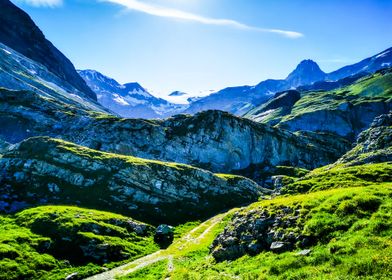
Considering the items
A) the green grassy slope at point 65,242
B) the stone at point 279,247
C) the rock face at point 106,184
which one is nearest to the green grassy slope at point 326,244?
the stone at point 279,247

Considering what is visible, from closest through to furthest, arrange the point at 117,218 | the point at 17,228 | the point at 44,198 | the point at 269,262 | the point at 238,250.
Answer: the point at 269,262
the point at 238,250
the point at 17,228
the point at 117,218
the point at 44,198

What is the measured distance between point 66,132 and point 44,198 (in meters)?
84.6

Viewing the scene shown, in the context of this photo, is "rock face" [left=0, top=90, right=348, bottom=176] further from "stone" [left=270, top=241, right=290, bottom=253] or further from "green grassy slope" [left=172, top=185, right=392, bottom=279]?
"stone" [left=270, top=241, right=290, bottom=253]

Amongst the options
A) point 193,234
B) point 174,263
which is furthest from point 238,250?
point 193,234

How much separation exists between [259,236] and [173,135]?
125591 millimetres

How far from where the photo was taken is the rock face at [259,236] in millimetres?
35719

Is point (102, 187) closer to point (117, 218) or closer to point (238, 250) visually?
point (117, 218)

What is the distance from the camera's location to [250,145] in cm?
17862

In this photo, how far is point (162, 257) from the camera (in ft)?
187

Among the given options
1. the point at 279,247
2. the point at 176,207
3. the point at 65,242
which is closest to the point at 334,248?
the point at 279,247

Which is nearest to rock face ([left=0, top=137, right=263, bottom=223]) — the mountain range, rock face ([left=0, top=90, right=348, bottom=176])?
the mountain range

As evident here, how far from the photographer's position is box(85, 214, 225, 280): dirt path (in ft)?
166

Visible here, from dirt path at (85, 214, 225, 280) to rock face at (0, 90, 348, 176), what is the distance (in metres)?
76.6

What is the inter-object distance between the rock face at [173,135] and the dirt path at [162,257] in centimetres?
7662
